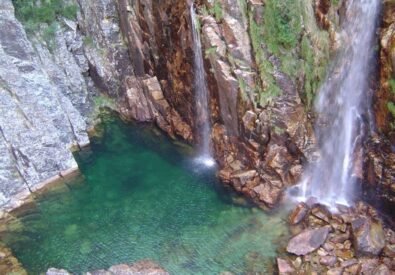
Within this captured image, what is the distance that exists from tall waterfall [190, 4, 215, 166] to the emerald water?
3.05ft

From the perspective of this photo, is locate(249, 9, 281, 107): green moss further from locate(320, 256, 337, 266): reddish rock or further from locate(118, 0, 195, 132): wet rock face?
locate(320, 256, 337, 266): reddish rock

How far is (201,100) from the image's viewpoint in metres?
23.0

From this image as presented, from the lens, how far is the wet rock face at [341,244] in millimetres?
16391

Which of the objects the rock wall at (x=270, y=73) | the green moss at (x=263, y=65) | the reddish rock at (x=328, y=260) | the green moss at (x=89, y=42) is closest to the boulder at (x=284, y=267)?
the reddish rock at (x=328, y=260)

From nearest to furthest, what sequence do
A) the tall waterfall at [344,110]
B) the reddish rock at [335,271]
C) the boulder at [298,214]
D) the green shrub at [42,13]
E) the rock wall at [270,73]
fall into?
the reddish rock at [335,271] < the tall waterfall at [344,110] < the boulder at [298,214] < the rock wall at [270,73] < the green shrub at [42,13]

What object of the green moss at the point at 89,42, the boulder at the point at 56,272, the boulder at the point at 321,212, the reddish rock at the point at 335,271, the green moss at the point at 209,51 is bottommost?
the reddish rock at the point at 335,271

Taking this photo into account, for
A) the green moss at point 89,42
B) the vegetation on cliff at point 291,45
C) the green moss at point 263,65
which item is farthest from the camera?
the green moss at point 89,42

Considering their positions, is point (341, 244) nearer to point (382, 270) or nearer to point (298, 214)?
point (382, 270)

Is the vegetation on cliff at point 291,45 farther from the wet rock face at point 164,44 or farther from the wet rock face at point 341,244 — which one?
the wet rock face at point 341,244

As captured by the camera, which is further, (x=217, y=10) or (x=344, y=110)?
(x=217, y=10)

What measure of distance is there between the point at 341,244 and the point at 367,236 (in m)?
1.08

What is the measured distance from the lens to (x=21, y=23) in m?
27.2

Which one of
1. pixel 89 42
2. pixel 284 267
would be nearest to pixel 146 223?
pixel 284 267

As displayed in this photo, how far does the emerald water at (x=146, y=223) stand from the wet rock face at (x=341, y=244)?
0.93 metres
